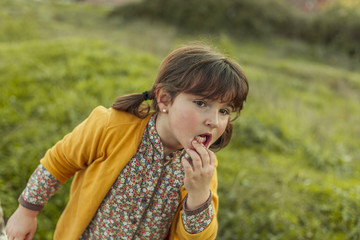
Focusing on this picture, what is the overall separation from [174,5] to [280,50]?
15.9ft

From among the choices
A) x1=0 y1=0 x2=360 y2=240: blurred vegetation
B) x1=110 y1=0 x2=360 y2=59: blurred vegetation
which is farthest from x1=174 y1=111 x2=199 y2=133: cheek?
x1=110 y1=0 x2=360 y2=59: blurred vegetation

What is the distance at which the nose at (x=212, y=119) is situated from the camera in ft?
4.97

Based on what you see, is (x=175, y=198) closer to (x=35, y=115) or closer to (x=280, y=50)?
(x=35, y=115)

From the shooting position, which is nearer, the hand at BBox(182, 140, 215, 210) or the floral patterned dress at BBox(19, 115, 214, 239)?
the hand at BBox(182, 140, 215, 210)

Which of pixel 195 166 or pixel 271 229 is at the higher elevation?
pixel 195 166

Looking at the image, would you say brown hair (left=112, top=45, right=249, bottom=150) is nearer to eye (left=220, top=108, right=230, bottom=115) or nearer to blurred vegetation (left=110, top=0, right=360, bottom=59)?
eye (left=220, top=108, right=230, bottom=115)

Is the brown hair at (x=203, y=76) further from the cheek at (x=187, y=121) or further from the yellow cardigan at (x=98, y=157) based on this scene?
the yellow cardigan at (x=98, y=157)

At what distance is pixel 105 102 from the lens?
15.5ft

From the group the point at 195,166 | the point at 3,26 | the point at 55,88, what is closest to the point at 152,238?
the point at 195,166

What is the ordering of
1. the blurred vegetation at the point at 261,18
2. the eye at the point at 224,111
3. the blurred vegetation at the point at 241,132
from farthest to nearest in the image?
the blurred vegetation at the point at 261,18 → the blurred vegetation at the point at 241,132 → the eye at the point at 224,111

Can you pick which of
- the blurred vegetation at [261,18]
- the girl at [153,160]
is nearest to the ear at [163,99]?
the girl at [153,160]

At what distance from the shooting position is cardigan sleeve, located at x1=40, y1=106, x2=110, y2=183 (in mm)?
1734

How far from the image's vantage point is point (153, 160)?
1757mm

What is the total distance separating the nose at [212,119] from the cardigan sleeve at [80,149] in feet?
1.79
